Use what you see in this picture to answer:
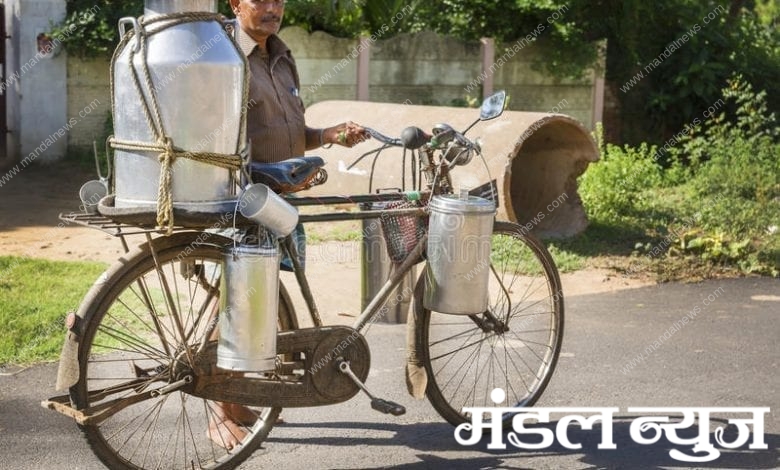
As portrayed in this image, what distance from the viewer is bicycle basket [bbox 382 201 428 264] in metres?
4.75

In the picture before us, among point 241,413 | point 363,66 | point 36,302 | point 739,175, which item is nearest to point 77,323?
point 241,413

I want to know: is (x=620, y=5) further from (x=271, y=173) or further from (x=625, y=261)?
(x=271, y=173)

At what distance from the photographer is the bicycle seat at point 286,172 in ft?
14.2

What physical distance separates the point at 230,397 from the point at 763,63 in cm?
1141

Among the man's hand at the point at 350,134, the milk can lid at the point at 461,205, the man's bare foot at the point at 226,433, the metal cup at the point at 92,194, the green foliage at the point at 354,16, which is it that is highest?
the green foliage at the point at 354,16

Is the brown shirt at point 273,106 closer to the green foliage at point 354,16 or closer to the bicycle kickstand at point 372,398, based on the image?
the bicycle kickstand at point 372,398

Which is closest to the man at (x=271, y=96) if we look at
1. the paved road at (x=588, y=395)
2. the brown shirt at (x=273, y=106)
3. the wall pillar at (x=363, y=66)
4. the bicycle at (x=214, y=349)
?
the brown shirt at (x=273, y=106)

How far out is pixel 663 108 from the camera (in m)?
13.7

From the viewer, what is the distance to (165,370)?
418cm

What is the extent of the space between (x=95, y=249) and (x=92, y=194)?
4.71 m

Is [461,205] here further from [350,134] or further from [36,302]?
[36,302]

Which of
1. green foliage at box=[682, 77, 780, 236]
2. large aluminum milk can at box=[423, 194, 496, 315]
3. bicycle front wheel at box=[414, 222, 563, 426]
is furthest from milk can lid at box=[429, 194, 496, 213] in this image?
green foliage at box=[682, 77, 780, 236]

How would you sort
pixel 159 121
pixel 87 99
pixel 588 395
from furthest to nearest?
pixel 87 99 → pixel 588 395 → pixel 159 121

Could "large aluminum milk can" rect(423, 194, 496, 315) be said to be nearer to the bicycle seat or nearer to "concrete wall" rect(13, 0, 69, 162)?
the bicycle seat
